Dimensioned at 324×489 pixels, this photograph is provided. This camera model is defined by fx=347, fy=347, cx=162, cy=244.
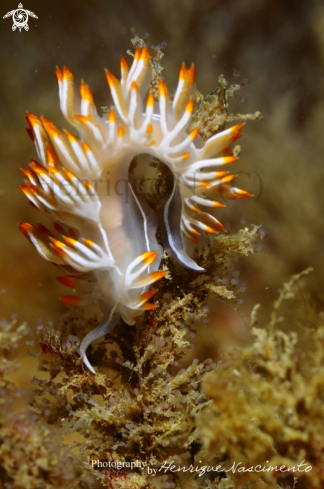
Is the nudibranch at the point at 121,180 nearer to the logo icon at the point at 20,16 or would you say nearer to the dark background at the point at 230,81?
the dark background at the point at 230,81

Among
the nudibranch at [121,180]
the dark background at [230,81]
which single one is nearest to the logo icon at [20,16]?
the dark background at [230,81]

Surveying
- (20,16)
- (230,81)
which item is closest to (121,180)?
(230,81)

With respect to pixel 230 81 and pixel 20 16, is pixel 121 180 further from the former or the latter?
pixel 20 16

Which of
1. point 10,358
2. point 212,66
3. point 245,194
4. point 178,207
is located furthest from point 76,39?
point 10,358

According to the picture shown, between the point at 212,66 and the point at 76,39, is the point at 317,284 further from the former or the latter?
the point at 76,39

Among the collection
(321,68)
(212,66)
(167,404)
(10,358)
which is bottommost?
(167,404)

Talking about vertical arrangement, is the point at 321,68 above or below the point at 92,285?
above
